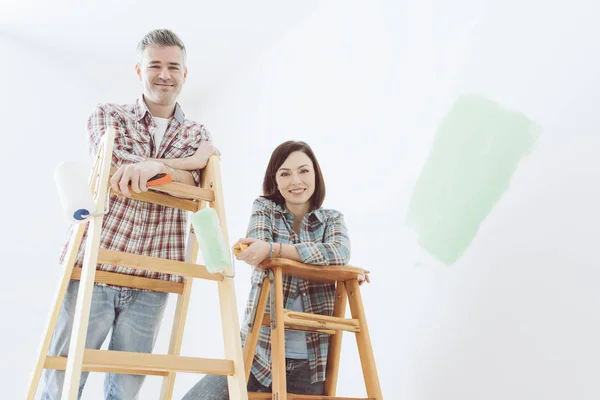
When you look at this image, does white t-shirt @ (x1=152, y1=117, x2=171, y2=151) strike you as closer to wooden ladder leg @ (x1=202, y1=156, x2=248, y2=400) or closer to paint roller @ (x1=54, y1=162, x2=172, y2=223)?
wooden ladder leg @ (x1=202, y1=156, x2=248, y2=400)

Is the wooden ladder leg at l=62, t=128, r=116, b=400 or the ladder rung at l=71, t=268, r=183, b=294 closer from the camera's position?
the wooden ladder leg at l=62, t=128, r=116, b=400

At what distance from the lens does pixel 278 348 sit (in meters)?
1.35

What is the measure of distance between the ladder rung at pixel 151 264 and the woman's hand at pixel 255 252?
0.10 meters

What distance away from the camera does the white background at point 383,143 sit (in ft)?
5.01

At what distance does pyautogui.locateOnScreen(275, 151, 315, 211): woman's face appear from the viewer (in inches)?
64.9

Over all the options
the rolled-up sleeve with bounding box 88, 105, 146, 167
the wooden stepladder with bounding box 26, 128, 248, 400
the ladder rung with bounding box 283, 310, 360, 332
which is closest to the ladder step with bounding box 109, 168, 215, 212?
the wooden stepladder with bounding box 26, 128, 248, 400

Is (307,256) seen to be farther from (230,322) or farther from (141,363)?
(141,363)

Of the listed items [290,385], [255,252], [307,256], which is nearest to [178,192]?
[255,252]

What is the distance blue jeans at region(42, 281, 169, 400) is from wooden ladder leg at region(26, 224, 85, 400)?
51 millimetres

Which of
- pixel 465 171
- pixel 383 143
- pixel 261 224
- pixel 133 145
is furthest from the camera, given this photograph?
pixel 383 143

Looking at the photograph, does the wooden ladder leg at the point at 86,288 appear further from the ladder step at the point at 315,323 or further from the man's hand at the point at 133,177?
the ladder step at the point at 315,323

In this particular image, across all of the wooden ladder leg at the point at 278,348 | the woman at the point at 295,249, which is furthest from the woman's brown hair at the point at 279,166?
the wooden ladder leg at the point at 278,348

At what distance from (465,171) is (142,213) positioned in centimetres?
104

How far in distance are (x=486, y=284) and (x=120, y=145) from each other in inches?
44.4
